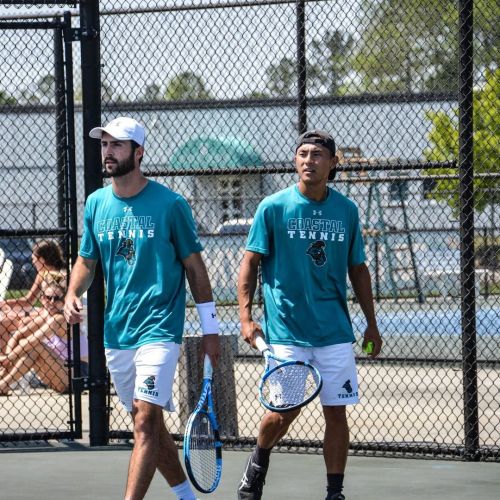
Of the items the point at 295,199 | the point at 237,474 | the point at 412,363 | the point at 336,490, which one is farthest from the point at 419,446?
the point at 412,363

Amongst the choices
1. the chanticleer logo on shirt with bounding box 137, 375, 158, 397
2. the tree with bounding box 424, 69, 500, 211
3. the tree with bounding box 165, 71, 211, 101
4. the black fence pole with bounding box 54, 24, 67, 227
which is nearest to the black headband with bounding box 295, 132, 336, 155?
the chanticleer logo on shirt with bounding box 137, 375, 158, 397

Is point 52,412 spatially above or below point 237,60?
below

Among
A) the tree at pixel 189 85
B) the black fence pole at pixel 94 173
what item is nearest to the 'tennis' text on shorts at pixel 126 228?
the black fence pole at pixel 94 173

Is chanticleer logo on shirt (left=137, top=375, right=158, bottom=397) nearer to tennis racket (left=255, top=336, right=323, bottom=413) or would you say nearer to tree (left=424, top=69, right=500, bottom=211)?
tennis racket (left=255, top=336, right=323, bottom=413)

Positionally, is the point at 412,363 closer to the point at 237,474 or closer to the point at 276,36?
the point at 276,36

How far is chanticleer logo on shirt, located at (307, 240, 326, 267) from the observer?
6066 mm

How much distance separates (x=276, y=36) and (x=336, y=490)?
13.1 ft

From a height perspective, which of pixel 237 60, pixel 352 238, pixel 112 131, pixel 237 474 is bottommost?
pixel 237 474

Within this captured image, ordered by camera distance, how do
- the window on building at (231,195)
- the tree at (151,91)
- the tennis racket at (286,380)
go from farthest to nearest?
the window on building at (231,195) < the tree at (151,91) < the tennis racket at (286,380)

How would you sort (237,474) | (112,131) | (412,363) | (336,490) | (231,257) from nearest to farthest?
1. (112,131)
2. (336,490)
3. (237,474)
4. (412,363)
5. (231,257)

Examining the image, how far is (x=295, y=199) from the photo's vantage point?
614 cm

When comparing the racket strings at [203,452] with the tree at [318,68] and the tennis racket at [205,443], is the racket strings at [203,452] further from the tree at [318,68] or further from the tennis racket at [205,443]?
the tree at [318,68]

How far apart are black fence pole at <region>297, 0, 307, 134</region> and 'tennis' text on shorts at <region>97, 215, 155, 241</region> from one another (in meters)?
3.05

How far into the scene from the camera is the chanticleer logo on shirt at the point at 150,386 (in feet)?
18.1
